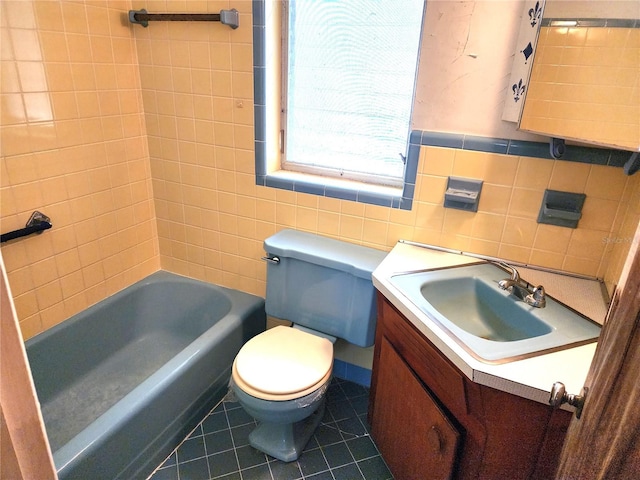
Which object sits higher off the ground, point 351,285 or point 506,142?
point 506,142

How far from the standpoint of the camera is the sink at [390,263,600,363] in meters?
1.05

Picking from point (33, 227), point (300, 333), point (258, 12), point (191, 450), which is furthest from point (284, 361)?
point (258, 12)

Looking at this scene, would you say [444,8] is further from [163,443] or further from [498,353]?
[163,443]

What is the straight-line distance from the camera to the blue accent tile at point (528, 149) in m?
1.35

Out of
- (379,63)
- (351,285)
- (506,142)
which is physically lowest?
(351,285)

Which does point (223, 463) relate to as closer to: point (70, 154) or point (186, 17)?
point (70, 154)

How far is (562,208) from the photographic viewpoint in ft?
4.51

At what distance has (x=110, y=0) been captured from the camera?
1744 millimetres

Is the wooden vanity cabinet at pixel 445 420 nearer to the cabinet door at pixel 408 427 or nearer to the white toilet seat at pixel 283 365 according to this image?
the cabinet door at pixel 408 427

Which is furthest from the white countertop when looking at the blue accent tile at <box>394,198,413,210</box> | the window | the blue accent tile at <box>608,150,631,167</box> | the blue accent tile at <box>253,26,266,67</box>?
the blue accent tile at <box>253,26,266,67</box>

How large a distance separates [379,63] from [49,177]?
141 centimetres

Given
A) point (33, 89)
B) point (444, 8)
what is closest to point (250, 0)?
point (444, 8)

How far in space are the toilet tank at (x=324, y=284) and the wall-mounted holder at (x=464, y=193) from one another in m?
0.37

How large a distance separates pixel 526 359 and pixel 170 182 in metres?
1.79
